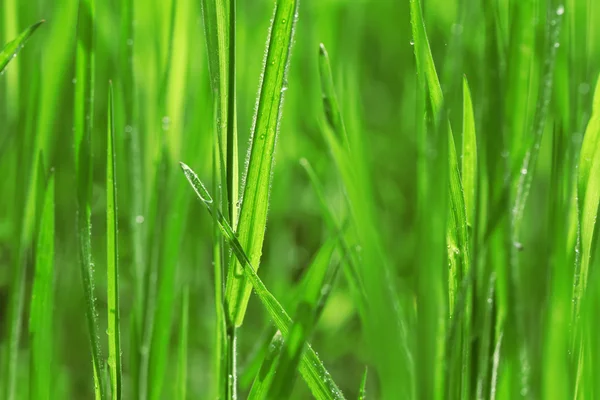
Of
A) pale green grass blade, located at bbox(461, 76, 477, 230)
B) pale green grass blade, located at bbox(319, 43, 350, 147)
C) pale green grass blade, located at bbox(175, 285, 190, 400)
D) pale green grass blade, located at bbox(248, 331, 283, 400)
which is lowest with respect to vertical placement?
pale green grass blade, located at bbox(248, 331, 283, 400)

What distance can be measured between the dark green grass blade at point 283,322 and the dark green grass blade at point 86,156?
2.9 inches

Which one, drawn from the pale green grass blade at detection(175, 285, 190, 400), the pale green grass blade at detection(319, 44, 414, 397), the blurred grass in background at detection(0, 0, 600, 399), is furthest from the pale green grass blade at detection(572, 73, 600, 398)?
the pale green grass blade at detection(175, 285, 190, 400)

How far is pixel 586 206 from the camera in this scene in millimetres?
394

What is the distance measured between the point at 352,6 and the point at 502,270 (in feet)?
2.46

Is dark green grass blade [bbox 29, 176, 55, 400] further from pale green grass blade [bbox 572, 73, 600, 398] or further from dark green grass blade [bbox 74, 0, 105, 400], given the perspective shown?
pale green grass blade [bbox 572, 73, 600, 398]

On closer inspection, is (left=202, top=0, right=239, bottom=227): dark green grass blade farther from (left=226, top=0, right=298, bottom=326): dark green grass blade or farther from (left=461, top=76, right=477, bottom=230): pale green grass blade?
(left=461, top=76, right=477, bottom=230): pale green grass blade

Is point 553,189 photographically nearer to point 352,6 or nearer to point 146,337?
point 146,337

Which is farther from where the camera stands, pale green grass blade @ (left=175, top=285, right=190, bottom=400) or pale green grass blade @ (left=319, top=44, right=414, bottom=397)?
pale green grass blade @ (left=175, top=285, right=190, bottom=400)

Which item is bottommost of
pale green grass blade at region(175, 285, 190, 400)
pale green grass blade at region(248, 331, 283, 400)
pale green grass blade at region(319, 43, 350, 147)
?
pale green grass blade at region(248, 331, 283, 400)

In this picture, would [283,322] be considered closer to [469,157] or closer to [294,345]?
[294,345]

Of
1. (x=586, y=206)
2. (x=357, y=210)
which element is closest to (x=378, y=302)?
(x=357, y=210)

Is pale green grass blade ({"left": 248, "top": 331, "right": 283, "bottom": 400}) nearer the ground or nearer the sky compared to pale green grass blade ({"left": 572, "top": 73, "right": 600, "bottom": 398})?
nearer the ground

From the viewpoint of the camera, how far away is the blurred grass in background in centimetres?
34

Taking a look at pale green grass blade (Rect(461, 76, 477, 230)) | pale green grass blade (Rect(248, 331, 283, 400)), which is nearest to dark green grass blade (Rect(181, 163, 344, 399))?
pale green grass blade (Rect(248, 331, 283, 400))
